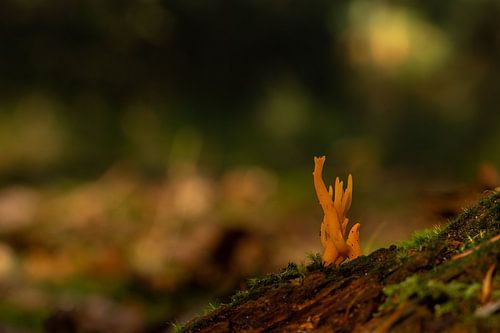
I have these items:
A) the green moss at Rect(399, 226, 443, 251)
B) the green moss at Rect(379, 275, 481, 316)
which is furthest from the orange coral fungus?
the green moss at Rect(379, 275, 481, 316)

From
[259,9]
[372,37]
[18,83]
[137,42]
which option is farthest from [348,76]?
[18,83]

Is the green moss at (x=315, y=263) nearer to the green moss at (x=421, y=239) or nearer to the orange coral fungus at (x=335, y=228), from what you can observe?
the orange coral fungus at (x=335, y=228)

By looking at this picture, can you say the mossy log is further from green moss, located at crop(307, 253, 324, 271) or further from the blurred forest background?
the blurred forest background

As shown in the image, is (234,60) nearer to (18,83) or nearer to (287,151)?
(287,151)

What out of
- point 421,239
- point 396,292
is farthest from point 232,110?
point 396,292

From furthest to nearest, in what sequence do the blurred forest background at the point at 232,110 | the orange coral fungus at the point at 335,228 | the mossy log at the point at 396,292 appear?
the blurred forest background at the point at 232,110
the orange coral fungus at the point at 335,228
the mossy log at the point at 396,292

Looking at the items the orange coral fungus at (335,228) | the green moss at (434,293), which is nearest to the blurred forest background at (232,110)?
the orange coral fungus at (335,228)
